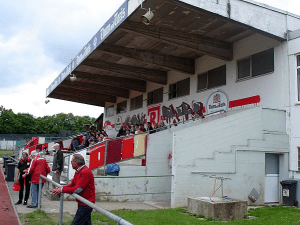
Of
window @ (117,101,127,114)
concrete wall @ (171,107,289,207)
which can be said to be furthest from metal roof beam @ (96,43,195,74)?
window @ (117,101,127,114)

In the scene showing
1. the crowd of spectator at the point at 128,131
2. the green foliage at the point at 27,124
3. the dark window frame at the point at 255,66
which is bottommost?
the crowd of spectator at the point at 128,131

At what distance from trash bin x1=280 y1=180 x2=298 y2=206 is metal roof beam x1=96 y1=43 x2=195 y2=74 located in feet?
29.8

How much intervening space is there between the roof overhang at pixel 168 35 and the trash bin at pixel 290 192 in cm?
587

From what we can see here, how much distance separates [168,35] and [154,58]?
398cm

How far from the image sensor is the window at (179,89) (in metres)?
20.7

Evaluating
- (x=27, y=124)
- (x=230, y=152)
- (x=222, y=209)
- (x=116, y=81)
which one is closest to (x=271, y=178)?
(x=230, y=152)

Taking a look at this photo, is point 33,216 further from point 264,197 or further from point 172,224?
point 264,197

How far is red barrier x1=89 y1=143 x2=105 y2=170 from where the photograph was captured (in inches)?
561

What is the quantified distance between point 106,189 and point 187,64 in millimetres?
9829

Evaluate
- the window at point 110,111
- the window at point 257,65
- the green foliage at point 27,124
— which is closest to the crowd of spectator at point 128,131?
the window at point 257,65

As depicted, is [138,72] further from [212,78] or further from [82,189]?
[82,189]

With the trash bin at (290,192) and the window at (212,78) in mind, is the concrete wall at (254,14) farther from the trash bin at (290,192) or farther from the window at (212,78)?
the trash bin at (290,192)

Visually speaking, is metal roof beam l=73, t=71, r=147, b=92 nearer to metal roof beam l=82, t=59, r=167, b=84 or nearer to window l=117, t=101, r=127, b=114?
metal roof beam l=82, t=59, r=167, b=84

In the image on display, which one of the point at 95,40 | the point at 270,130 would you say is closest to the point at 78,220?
the point at 270,130
